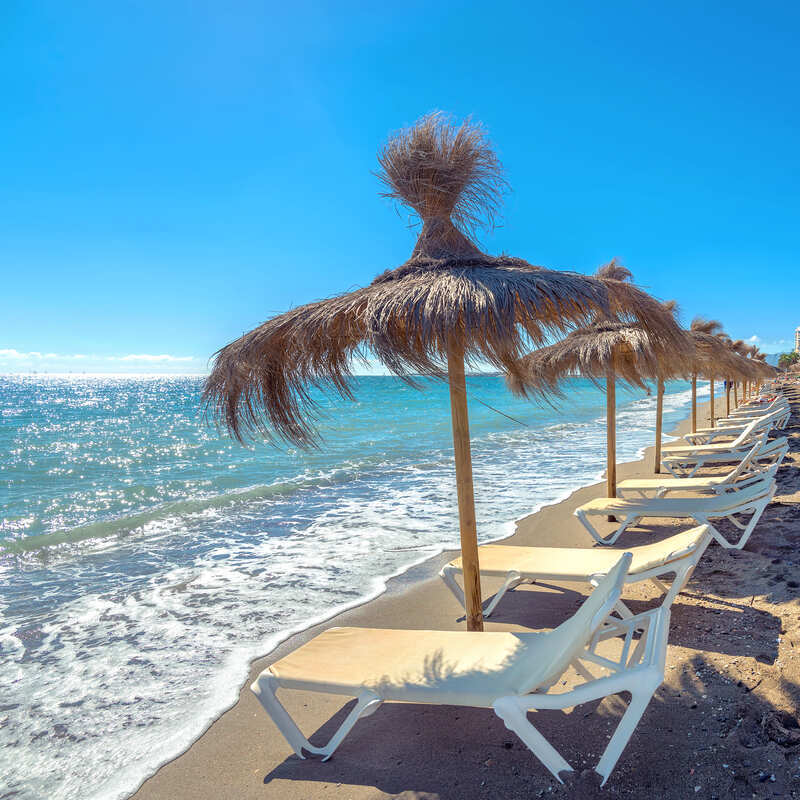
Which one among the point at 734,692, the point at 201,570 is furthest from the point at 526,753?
the point at 201,570

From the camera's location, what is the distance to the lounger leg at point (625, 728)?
5.65 feet

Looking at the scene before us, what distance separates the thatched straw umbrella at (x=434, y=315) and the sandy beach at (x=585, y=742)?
2.75ft

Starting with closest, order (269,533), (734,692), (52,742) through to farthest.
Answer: (734,692) < (52,742) < (269,533)

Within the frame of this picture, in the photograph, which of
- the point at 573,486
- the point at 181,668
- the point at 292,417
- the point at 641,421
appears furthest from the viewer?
the point at 641,421

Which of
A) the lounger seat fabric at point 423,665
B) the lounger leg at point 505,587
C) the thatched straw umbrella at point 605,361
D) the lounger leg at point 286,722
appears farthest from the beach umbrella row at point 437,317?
the thatched straw umbrella at point 605,361

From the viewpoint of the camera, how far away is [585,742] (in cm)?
227

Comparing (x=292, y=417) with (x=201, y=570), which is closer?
(x=292, y=417)

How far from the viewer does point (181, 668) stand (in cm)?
339

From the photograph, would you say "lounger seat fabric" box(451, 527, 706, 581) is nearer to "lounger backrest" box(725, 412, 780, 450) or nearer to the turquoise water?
the turquoise water

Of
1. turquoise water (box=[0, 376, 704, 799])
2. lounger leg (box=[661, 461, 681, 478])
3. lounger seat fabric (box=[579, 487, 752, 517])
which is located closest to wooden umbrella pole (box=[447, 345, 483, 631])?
turquoise water (box=[0, 376, 704, 799])

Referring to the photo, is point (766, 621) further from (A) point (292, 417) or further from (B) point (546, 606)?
(A) point (292, 417)

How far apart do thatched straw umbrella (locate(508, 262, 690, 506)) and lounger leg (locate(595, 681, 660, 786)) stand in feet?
9.54

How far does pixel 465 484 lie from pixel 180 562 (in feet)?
13.4

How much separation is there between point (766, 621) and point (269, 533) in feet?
17.4
